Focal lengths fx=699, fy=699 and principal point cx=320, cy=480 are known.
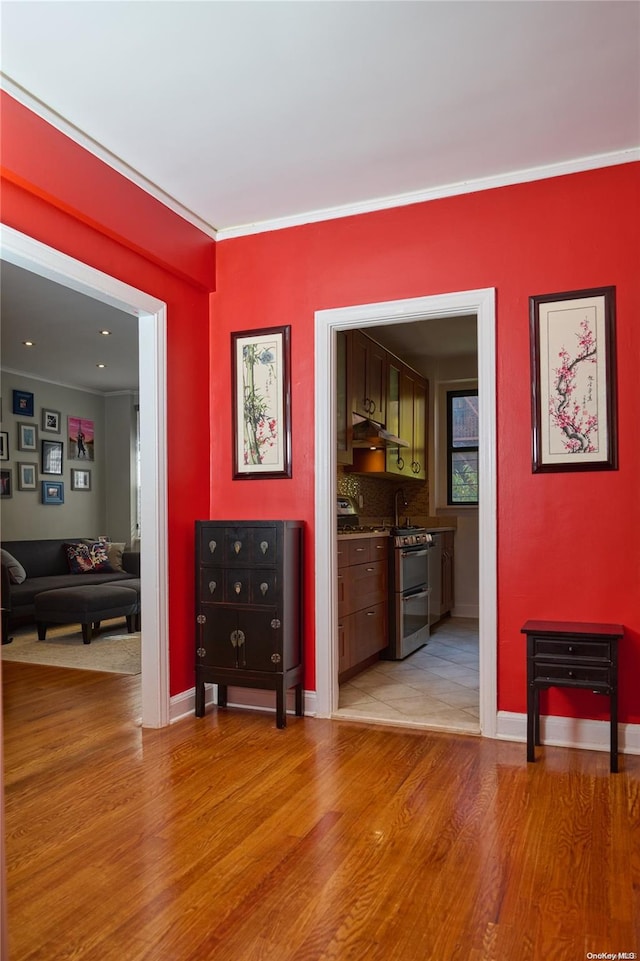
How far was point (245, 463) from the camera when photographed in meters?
4.02

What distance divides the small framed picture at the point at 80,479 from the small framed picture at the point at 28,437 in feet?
2.33

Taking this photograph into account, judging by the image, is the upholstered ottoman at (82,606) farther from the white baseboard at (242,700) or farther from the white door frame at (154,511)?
the white door frame at (154,511)

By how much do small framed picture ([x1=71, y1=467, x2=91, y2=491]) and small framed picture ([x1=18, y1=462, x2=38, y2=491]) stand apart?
0.64 m

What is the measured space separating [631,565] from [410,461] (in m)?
3.68

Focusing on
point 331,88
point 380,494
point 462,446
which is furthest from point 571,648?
point 462,446

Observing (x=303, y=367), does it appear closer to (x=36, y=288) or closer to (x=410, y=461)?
(x=36, y=288)

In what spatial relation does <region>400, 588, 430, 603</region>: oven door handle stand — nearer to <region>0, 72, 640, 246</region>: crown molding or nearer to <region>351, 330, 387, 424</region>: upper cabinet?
<region>351, 330, 387, 424</region>: upper cabinet

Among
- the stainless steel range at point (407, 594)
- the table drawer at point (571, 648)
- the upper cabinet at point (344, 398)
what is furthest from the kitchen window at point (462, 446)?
the table drawer at point (571, 648)

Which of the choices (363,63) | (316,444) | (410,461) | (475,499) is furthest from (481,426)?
(475,499)

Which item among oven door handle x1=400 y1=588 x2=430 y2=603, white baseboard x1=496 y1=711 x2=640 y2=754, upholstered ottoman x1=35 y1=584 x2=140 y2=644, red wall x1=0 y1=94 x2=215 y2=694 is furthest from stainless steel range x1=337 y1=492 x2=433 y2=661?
upholstered ottoman x1=35 y1=584 x2=140 y2=644

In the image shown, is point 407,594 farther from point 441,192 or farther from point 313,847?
point 313,847

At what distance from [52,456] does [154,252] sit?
17.6 feet

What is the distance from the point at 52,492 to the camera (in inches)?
324

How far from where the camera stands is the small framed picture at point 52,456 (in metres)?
8.14
